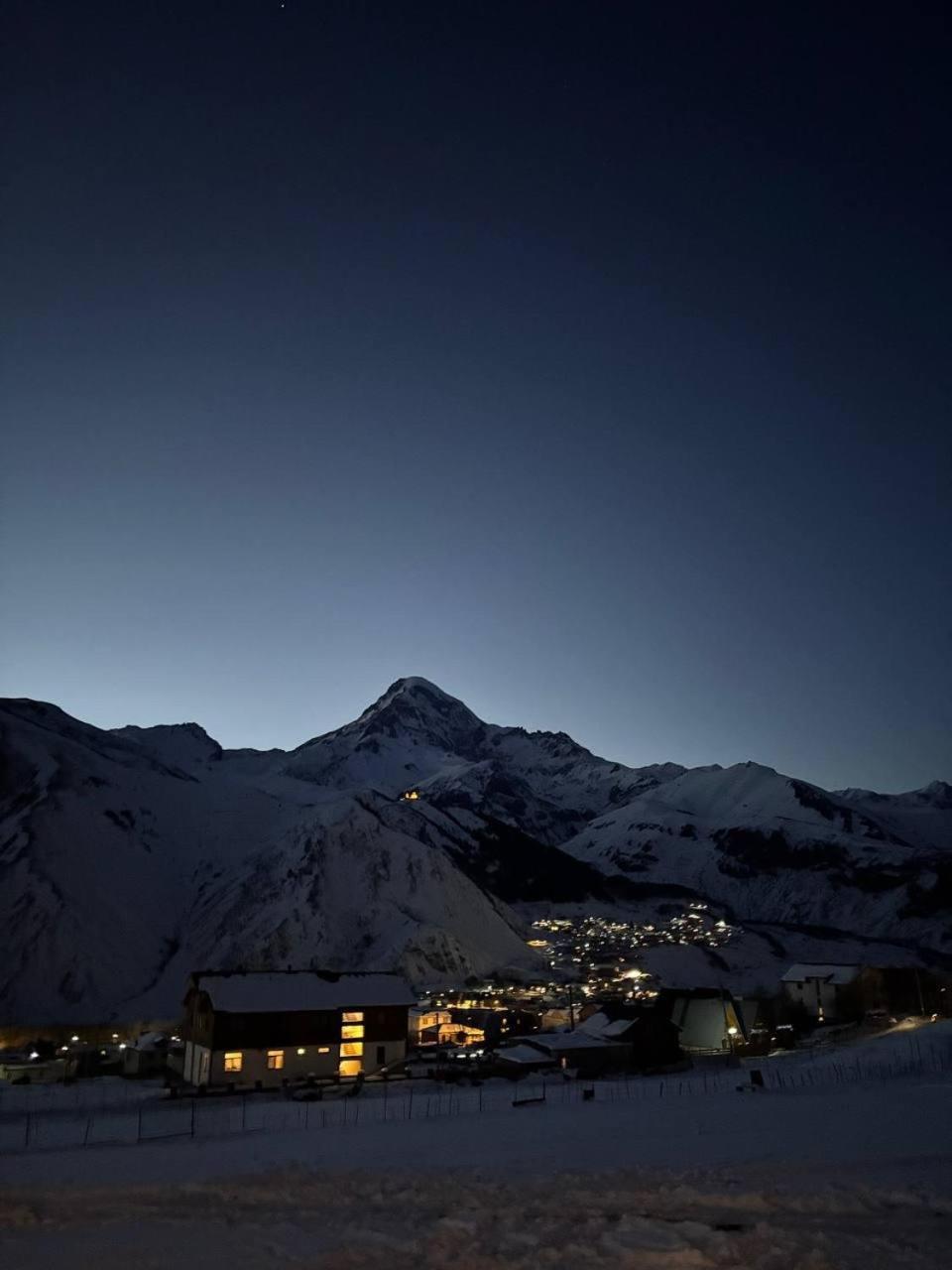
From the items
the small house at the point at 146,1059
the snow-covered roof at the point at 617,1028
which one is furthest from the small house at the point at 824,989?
the small house at the point at 146,1059

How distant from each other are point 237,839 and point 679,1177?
131 meters

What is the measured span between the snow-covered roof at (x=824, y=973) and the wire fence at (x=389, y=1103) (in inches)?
1917

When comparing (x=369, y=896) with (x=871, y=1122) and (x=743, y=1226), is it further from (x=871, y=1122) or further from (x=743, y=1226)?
(x=743, y=1226)

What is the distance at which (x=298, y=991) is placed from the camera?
200 ft

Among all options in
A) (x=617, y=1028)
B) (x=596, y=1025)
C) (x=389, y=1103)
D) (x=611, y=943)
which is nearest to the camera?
(x=389, y=1103)

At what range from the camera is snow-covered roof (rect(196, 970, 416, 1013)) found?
58281mm

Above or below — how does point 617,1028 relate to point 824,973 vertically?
below

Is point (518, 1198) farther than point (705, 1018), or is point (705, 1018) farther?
point (705, 1018)

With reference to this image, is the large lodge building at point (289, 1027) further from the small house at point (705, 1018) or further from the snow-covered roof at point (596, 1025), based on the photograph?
the small house at point (705, 1018)

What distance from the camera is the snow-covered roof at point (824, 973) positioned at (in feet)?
→ 315

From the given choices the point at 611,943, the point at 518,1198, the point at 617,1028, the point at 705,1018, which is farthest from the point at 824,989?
the point at 518,1198

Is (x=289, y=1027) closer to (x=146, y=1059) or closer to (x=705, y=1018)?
(x=146, y=1059)

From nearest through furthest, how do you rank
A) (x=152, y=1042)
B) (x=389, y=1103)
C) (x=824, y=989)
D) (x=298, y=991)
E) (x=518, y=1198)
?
(x=518, y=1198), (x=389, y=1103), (x=298, y=991), (x=152, y=1042), (x=824, y=989)

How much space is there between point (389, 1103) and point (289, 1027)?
2054 cm
